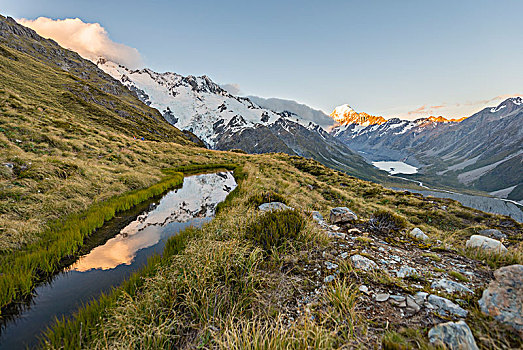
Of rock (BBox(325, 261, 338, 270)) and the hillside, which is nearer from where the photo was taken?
the hillside

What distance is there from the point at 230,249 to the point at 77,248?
267 inches

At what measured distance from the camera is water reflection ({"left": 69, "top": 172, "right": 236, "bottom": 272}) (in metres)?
7.49

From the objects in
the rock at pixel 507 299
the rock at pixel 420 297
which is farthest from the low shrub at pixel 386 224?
the rock at pixel 507 299

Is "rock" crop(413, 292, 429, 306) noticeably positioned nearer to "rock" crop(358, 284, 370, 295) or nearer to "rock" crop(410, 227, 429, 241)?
"rock" crop(358, 284, 370, 295)

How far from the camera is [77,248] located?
7809mm

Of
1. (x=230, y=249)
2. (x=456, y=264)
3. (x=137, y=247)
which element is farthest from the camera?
(x=137, y=247)

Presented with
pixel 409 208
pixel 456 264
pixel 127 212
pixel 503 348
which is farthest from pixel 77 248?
pixel 409 208

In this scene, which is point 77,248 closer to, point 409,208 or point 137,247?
point 137,247

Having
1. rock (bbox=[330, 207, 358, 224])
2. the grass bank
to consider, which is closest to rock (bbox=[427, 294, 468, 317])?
rock (bbox=[330, 207, 358, 224])

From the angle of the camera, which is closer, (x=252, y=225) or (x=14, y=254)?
(x=14, y=254)

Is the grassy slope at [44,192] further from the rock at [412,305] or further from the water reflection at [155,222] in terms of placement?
the rock at [412,305]

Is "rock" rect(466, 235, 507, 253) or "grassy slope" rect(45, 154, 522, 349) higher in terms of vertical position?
"rock" rect(466, 235, 507, 253)

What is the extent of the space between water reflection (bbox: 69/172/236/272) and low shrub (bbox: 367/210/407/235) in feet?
30.5

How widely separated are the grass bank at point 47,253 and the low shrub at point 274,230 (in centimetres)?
632
